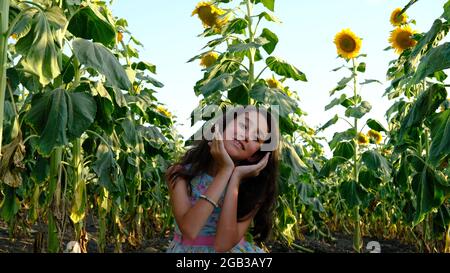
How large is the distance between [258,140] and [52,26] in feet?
3.62

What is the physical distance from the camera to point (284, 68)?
3.10 m

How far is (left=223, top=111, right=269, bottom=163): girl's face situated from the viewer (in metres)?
1.52

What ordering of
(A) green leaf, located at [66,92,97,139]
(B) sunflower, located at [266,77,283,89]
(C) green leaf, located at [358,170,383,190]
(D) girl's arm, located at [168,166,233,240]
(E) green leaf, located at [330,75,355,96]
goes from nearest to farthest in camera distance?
(D) girl's arm, located at [168,166,233,240] < (A) green leaf, located at [66,92,97,139] < (B) sunflower, located at [266,77,283,89] < (C) green leaf, located at [358,170,383,190] < (E) green leaf, located at [330,75,355,96]

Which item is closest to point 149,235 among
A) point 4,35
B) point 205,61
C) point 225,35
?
point 205,61

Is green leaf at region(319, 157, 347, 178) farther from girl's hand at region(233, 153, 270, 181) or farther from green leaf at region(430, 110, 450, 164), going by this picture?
girl's hand at region(233, 153, 270, 181)

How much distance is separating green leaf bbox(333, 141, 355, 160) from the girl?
316 cm

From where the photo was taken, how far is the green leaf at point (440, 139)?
184 cm

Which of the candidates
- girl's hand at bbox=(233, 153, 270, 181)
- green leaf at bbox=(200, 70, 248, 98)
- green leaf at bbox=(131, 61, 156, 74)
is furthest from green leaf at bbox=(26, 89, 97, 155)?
green leaf at bbox=(131, 61, 156, 74)

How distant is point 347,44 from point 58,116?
11.2ft

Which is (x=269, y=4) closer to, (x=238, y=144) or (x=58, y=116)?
(x=58, y=116)

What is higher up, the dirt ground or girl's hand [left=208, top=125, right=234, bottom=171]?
girl's hand [left=208, top=125, right=234, bottom=171]

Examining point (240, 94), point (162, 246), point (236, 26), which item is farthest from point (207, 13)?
point (162, 246)

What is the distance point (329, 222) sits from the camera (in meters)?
8.82

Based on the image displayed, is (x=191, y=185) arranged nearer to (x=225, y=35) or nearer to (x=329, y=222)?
(x=225, y=35)
